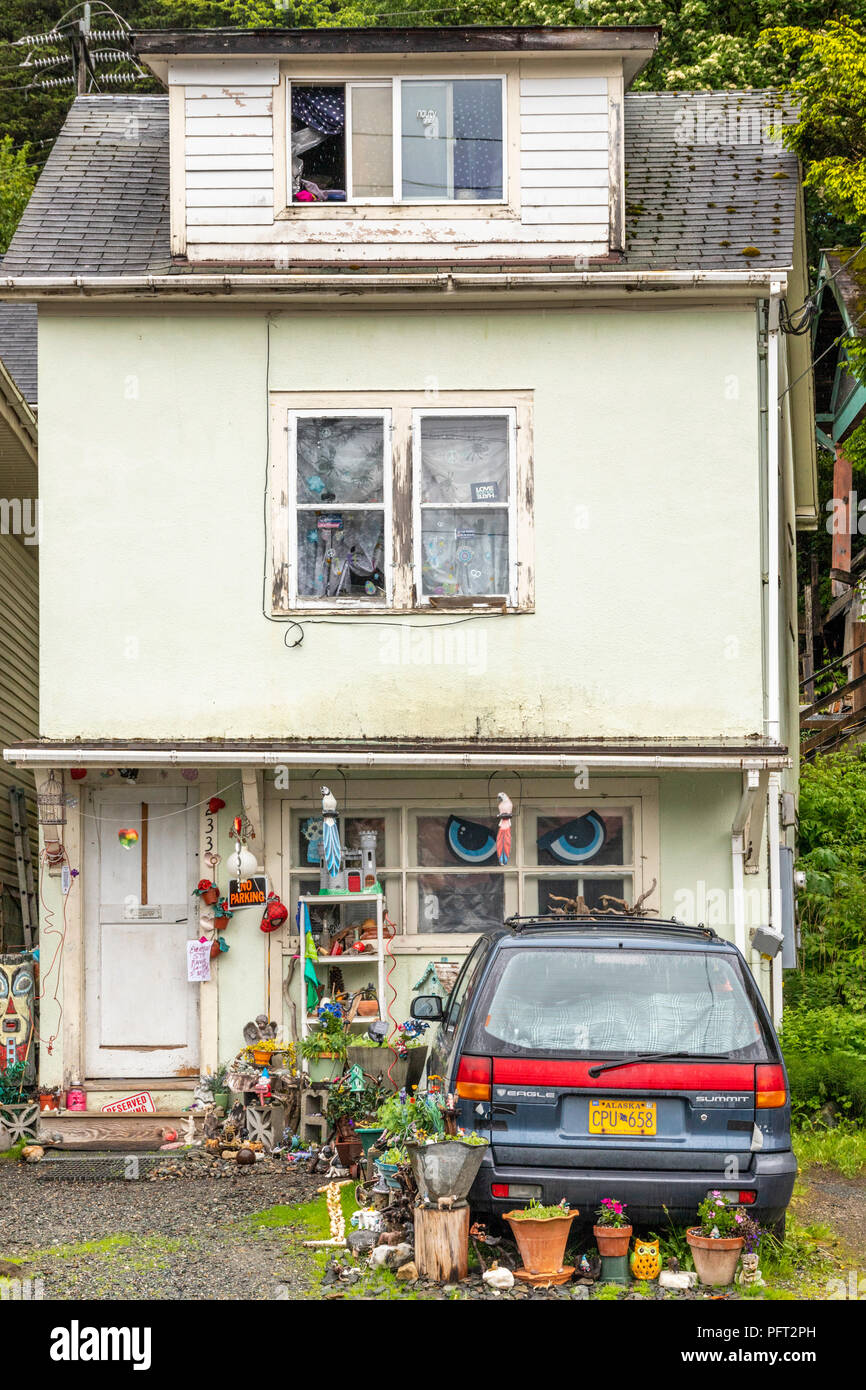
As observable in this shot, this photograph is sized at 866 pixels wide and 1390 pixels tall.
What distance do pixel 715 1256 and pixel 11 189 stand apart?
1057 inches

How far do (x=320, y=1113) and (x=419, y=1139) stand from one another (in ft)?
11.9

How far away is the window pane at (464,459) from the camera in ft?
37.2

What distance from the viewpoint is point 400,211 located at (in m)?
11.7

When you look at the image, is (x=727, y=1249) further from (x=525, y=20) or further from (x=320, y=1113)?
(x=525, y=20)

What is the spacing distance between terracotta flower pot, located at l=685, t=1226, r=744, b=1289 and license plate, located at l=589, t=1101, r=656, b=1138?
20.6 inches

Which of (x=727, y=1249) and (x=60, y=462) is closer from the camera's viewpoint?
(x=727, y=1249)

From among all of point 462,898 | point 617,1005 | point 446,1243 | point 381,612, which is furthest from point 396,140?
point 446,1243

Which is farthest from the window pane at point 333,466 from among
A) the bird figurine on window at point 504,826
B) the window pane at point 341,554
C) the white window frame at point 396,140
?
the bird figurine on window at point 504,826

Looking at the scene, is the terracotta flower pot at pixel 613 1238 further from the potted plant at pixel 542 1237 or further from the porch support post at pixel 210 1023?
the porch support post at pixel 210 1023

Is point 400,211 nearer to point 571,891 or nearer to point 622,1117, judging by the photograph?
point 571,891

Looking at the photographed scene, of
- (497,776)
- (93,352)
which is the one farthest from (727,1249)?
(93,352)

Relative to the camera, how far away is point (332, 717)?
11180mm

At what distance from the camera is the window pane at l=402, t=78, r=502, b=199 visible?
38.5 feet

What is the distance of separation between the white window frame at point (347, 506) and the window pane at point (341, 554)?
48 millimetres
